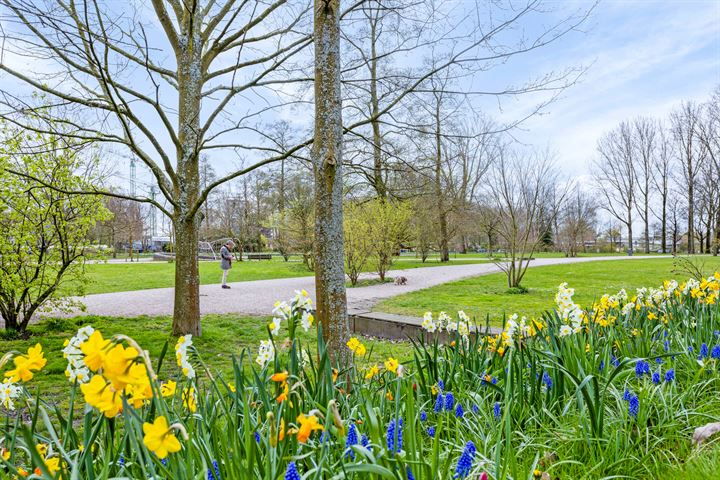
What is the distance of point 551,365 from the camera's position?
2.13 m

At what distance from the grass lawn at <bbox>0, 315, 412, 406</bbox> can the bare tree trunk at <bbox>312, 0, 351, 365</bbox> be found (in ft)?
3.67

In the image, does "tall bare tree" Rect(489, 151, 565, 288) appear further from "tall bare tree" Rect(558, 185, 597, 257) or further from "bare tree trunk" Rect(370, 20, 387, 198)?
"tall bare tree" Rect(558, 185, 597, 257)

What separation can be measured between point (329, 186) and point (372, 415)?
Answer: 82.3 inches

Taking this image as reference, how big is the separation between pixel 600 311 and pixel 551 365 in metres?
1.66

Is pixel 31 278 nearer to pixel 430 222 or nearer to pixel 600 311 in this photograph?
pixel 600 311

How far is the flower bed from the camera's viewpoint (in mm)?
962

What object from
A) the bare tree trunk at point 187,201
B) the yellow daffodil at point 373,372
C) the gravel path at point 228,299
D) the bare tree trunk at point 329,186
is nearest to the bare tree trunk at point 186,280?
the bare tree trunk at point 187,201

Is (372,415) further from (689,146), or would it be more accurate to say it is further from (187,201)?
(689,146)

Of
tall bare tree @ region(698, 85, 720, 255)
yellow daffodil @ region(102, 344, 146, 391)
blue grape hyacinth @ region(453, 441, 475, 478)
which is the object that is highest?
tall bare tree @ region(698, 85, 720, 255)

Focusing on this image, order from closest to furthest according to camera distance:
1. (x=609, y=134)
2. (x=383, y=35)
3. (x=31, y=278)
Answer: (x=383, y=35)
(x=31, y=278)
(x=609, y=134)

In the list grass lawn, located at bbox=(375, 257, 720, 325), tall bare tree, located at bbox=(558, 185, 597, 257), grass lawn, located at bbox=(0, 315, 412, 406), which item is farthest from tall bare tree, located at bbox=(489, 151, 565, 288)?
tall bare tree, located at bbox=(558, 185, 597, 257)

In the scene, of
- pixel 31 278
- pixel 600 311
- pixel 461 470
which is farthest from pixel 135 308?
pixel 461 470

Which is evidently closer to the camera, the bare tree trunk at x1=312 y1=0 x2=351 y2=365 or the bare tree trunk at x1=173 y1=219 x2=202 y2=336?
the bare tree trunk at x1=312 y1=0 x2=351 y2=365

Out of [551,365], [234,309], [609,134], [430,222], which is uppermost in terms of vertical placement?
[609,134]
